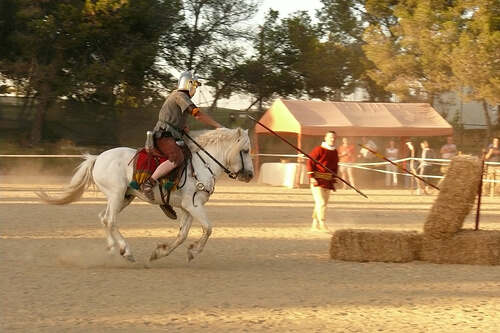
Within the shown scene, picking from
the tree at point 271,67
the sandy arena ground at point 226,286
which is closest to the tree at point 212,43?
the tree at point 271,67

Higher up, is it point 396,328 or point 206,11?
point 206,11

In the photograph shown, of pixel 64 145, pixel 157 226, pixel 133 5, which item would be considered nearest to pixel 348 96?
pixel 133 5

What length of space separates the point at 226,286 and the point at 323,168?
217 inches

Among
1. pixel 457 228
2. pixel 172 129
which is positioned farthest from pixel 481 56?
pixel 172 129

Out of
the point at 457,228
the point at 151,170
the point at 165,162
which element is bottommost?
the point at 457,228

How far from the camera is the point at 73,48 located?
118 ft

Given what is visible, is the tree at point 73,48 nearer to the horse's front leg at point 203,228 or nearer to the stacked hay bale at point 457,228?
the horse's front leg at point 203,228

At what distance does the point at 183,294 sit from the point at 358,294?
1878mm

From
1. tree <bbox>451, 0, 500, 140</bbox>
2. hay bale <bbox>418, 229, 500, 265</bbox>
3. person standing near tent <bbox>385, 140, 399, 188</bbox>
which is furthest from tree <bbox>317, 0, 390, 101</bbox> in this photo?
hay bale <bbox>418, 229, 500, 265</bbox>

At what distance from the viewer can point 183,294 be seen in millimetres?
8367

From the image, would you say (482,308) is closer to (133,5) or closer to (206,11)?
(133,5)

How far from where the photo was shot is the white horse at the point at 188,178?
33.7ft

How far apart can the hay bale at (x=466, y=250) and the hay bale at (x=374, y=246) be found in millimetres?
277

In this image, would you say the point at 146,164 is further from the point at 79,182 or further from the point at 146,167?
the point at 79,182
